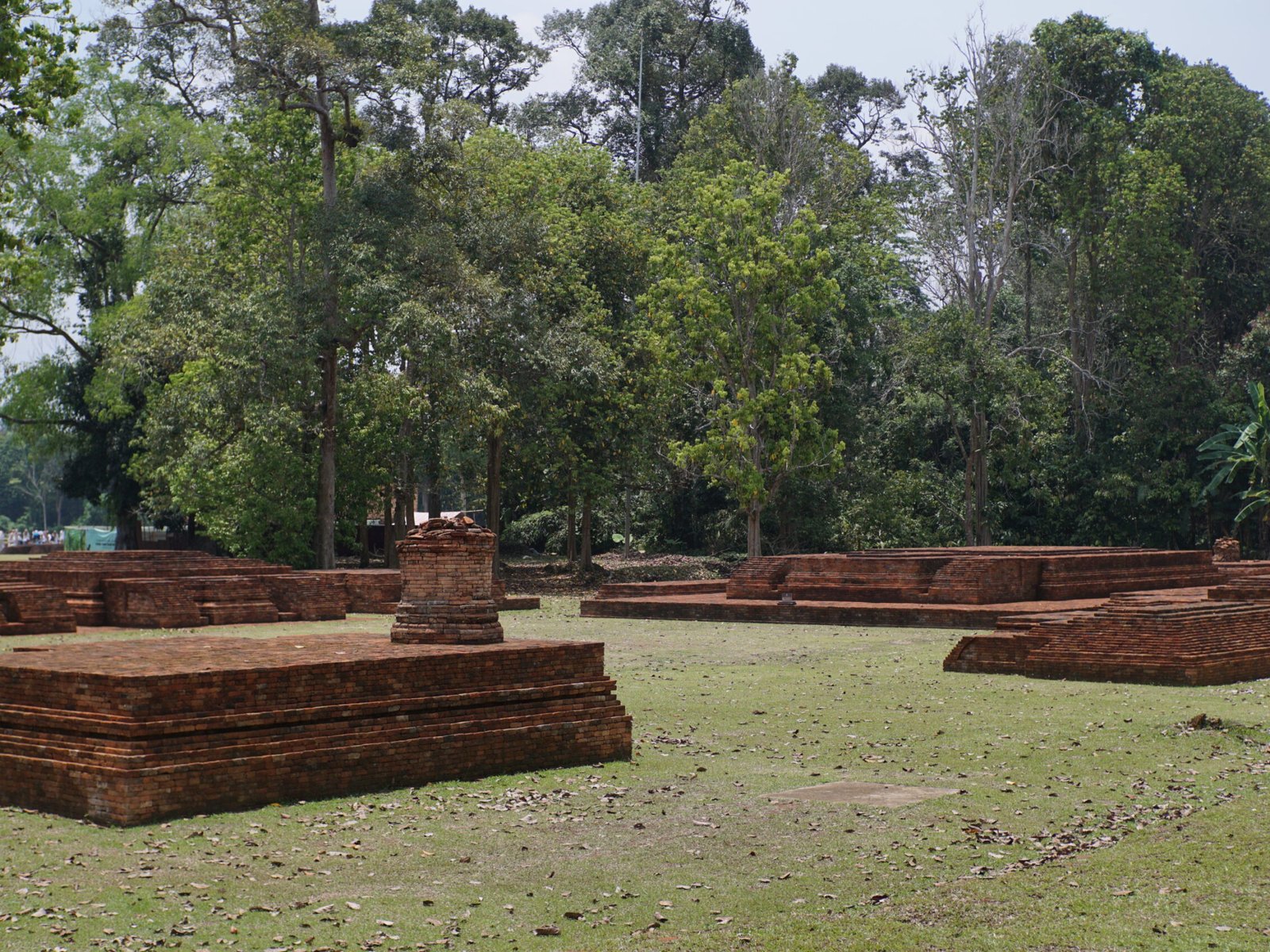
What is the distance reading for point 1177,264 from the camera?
33.0 metres

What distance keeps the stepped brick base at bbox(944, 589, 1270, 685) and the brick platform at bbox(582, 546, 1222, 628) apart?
160 inches

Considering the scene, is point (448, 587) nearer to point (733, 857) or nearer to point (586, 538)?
point (733, 857)

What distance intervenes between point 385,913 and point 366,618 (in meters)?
15.6

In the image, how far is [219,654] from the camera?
8078mm

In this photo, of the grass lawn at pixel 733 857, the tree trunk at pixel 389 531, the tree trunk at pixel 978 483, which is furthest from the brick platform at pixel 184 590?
the tree trunk at pixel 978 483

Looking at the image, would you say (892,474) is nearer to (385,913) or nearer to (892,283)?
(892,283)

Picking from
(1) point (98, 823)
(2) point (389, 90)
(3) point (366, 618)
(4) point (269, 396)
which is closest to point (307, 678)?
(1) point (98, 823)

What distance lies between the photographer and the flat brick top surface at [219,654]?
7.28 meters

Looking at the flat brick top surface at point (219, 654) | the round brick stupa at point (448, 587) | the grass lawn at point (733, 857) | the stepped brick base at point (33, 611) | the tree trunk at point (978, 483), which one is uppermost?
the tree trunk at point (978, 483)

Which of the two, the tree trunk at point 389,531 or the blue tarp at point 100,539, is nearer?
the tree trunk at point 389,531

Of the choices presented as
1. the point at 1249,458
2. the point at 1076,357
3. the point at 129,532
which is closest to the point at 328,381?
the point at 129,532

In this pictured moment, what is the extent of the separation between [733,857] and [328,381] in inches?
893

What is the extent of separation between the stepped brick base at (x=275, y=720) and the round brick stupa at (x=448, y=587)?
0.36m

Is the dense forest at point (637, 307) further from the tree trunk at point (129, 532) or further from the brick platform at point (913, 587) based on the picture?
the brick platform at point (913, 587)
